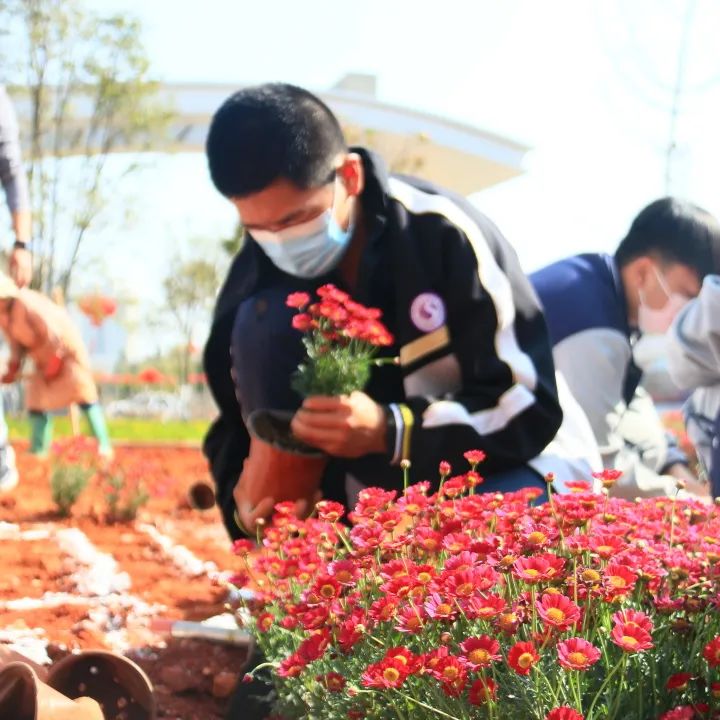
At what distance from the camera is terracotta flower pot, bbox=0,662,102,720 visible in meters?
1.68

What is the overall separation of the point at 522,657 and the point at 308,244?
1.52 m

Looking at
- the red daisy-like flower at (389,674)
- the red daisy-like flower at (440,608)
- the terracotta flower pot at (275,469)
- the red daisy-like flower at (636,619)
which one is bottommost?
the terracotta flower pot at (275,469)

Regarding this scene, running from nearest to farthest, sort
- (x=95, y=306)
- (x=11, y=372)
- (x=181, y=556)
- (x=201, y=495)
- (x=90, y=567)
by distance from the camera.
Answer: (x=90, y=567) → (x=181, y=556) → (x=201, y=495) → (x=11, y=372) → (x=95, y=306)

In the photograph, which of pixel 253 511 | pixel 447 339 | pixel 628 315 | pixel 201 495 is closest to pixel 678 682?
pixel 447 339

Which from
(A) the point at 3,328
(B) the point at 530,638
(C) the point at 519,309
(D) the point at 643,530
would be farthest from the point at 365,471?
(A) the point at 3,328

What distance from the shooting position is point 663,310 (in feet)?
12.3

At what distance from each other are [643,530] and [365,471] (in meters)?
0.91

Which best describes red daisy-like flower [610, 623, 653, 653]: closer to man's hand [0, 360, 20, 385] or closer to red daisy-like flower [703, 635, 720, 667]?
red daisy-like flower [703, 635, 720, 667]

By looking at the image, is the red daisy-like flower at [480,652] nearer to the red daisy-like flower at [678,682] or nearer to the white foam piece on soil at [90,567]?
the red daisy-like flower at [678,682]

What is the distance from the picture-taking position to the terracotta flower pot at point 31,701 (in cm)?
168

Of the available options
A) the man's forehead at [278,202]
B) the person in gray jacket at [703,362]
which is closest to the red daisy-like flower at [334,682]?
the man's forehead at [278,202]

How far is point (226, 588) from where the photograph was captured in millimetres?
3387

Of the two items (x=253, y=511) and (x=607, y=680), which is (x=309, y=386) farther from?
(x=607, y=680)

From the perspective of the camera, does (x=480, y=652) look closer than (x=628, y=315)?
Yes
